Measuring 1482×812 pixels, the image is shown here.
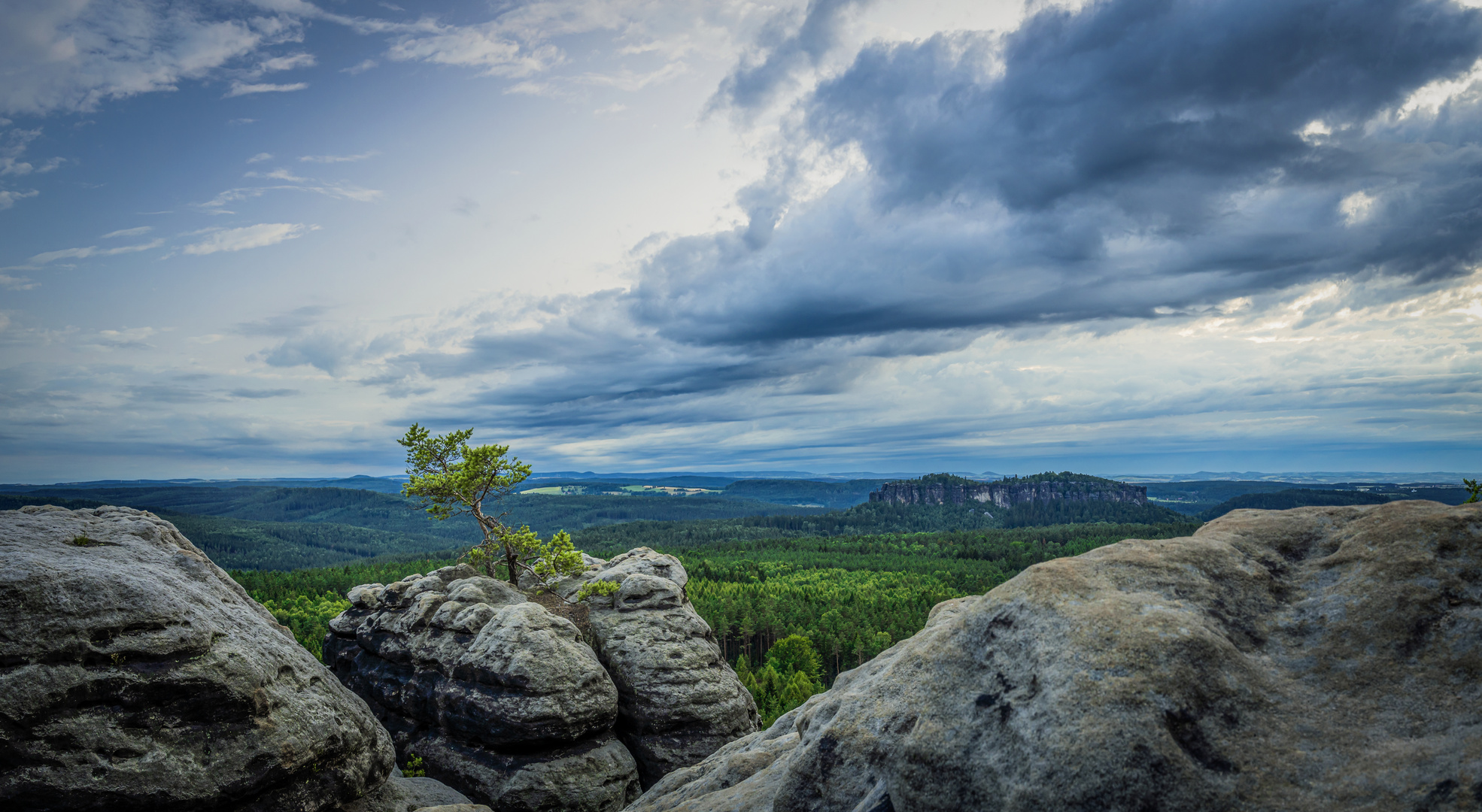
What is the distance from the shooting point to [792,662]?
78750mm

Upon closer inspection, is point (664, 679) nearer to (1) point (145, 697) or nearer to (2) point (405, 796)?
(2) point (405, 796)

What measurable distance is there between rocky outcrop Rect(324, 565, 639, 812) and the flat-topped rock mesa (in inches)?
2.0

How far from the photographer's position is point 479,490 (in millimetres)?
33812

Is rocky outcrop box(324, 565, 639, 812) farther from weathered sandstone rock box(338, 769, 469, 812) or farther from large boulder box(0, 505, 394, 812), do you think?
large boulder box(0, 505, 394, 812)

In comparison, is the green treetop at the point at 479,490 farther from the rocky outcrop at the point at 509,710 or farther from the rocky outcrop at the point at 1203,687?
the rocky outcrop at the point at 1203,687

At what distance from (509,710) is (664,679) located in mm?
6752

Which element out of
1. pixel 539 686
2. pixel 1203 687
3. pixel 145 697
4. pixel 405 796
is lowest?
pixel 405 796

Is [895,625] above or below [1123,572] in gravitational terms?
below

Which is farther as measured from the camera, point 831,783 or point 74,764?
point 74,764

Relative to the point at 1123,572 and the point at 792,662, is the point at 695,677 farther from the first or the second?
the point at 792,662

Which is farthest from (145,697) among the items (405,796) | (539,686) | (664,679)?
(664,679)

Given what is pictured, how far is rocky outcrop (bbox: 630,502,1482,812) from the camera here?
760 cm

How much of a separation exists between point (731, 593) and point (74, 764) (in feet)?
342

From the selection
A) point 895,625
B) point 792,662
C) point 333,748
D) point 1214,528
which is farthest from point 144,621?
point 895,625
